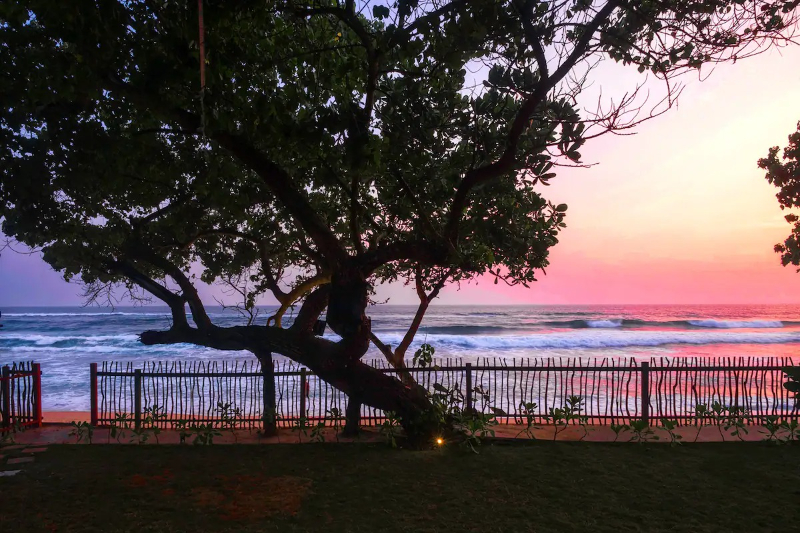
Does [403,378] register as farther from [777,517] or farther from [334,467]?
[777,517]

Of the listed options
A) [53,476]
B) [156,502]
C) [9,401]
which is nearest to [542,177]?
[156,502]

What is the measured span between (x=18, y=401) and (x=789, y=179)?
20.9 metres

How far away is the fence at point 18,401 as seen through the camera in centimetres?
1041

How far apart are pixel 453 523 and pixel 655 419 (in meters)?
7.39

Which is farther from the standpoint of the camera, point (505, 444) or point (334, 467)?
point (505, 444)

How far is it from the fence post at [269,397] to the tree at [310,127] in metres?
1.35

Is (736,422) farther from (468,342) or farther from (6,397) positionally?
(468,342)

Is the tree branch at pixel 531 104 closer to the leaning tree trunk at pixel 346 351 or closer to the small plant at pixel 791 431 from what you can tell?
the leaning tree trunk at pixel 346 351

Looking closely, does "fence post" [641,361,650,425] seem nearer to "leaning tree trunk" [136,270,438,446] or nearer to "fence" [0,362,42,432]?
"leaning tree trunk" [136,270,438,446]

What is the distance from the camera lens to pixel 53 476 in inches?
271

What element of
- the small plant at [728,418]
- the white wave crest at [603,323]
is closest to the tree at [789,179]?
the small plant at [728,418]

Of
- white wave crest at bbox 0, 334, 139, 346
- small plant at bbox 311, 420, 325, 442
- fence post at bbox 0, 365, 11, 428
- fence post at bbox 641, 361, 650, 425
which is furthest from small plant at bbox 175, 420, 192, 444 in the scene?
white wave crest at bbox 0, 334, 139, 346

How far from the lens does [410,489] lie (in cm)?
618

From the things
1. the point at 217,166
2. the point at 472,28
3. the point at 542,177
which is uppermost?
the point at 472,28
